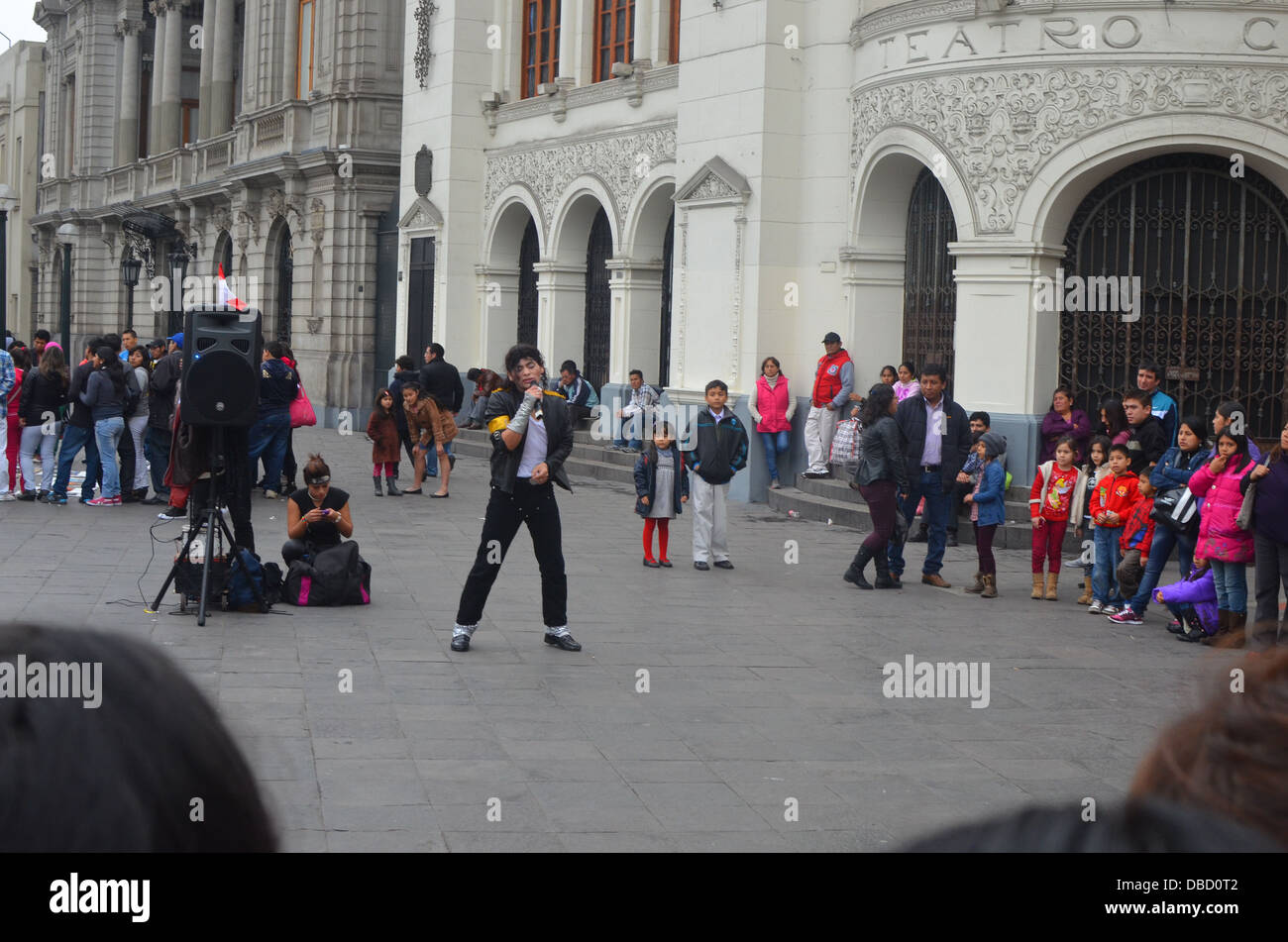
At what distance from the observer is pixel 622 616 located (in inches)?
469

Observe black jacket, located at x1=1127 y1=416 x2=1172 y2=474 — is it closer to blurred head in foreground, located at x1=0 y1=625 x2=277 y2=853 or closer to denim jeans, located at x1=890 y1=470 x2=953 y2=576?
denim jeans, located at x1=890 y1=470 x2=953 y2=576

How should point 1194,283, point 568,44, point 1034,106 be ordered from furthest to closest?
point 568,44
point 1034,106
point 1194,283

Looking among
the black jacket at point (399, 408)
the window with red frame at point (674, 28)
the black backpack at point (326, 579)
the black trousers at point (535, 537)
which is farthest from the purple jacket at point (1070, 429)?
the window with red frame at point (674, 28)

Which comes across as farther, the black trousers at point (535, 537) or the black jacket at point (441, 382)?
the black jacket at point (441, 382)

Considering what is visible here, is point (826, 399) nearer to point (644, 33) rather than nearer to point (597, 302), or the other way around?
point (644, 33)

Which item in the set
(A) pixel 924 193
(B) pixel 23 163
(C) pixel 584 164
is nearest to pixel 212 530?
(A) pixel 924 193

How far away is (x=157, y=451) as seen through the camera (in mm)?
18078

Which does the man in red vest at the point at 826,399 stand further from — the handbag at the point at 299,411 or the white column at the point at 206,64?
the white column at the point at 206,64

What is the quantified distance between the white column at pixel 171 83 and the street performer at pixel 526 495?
38.6 meters

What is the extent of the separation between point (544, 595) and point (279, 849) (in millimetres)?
9095

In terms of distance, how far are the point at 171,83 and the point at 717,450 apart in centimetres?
3683

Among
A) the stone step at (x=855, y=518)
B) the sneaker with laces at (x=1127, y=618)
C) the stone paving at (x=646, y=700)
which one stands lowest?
the stone paving at (x=646, y=700)

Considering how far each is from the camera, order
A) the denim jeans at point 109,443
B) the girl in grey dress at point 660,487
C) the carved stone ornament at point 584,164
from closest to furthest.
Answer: the girl in grey dress at point 660,487, the denim jeans at point 109,443, the carved stone ornament at point 584,164

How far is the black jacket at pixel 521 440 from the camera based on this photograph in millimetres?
10398
